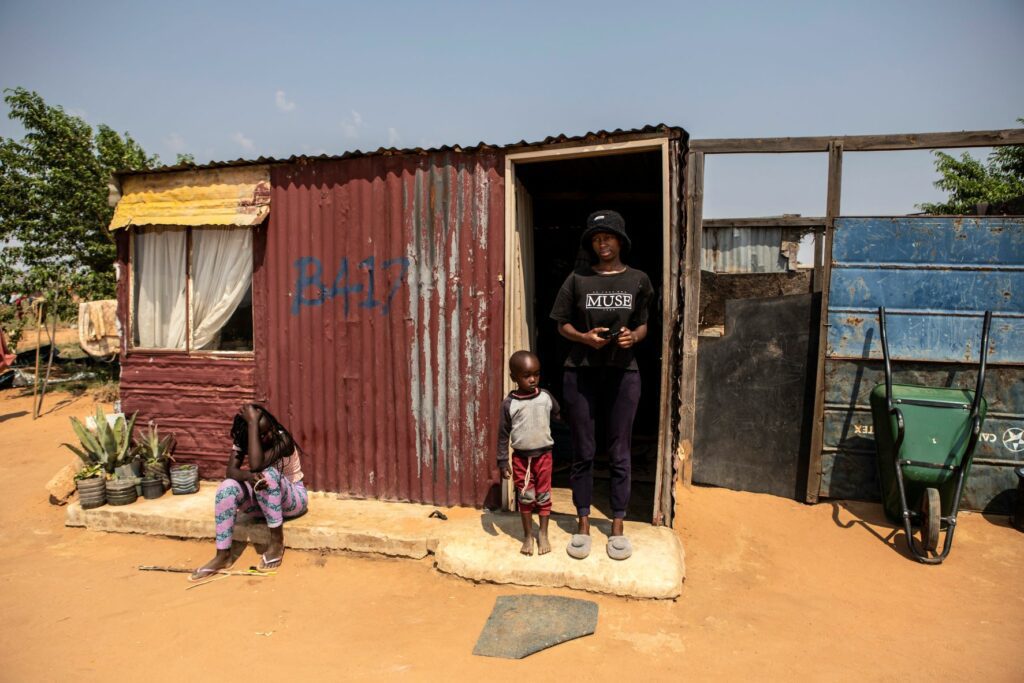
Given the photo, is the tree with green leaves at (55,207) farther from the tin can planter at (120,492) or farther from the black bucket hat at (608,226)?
the black bucket hat at (608,226)

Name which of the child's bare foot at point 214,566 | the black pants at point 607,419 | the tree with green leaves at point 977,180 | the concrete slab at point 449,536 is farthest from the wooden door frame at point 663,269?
the tree with green leaves at point 977,180

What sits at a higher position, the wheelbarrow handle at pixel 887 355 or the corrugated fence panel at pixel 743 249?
the corrugated fence panel at pixel 743 249

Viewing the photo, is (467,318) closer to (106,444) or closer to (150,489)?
(150,489)

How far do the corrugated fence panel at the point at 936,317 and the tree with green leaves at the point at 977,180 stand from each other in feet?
26.0

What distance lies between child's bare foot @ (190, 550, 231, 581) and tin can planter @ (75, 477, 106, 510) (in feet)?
5.33

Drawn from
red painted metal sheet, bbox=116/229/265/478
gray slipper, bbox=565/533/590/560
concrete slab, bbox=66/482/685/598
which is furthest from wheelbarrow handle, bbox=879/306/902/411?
red painted metal sheet, bbox=116/229/265/478

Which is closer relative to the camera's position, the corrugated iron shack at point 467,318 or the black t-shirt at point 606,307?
the black t-shirt at point 606,307

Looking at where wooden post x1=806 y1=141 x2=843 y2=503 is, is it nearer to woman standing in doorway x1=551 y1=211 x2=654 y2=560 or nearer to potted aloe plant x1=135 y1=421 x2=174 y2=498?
woman standing in doorway x1=551 y1=211 x2=654 y2=560

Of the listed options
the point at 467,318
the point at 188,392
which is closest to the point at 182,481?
the point at 188,392

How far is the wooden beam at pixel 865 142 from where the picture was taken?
4707 millimetres

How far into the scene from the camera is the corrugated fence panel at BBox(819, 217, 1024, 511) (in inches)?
189

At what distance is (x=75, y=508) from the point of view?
5172 millimetres

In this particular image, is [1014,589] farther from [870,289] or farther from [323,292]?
[323,292]

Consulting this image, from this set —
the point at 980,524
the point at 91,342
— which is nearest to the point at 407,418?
the point at 980,524
